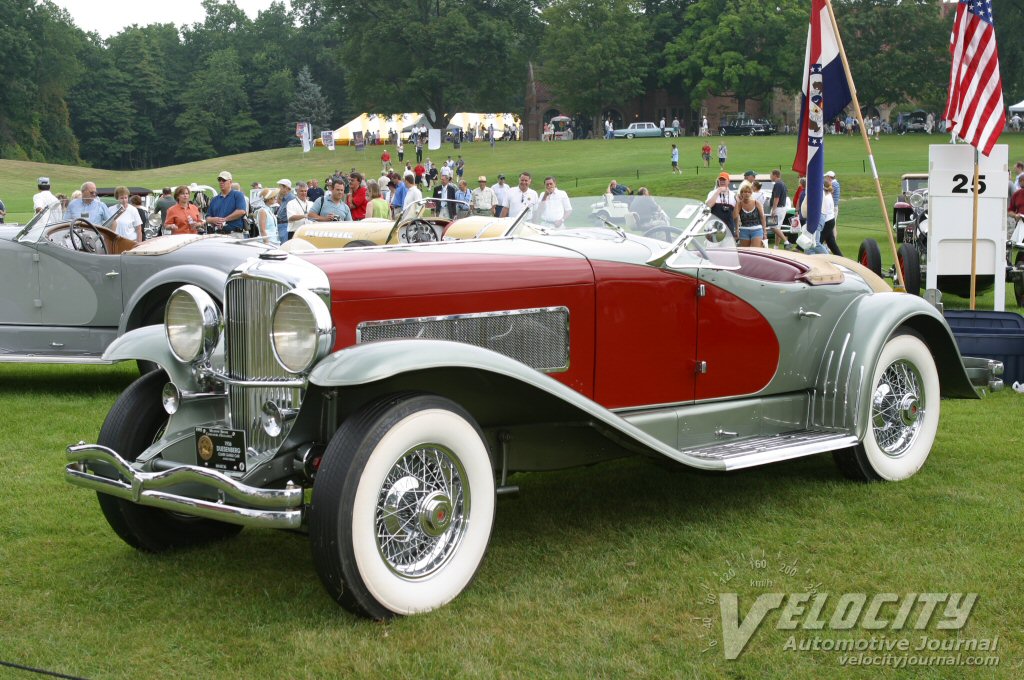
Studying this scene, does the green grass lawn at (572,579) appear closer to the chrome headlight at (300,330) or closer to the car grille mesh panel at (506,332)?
the car grille mesh panel at (506,332)

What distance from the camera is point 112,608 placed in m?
4.49

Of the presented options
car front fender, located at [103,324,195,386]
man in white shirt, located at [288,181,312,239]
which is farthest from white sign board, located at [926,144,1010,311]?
car front fender, located at [103,324,195,386]

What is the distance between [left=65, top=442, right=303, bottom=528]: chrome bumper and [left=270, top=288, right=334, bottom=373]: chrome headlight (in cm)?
50

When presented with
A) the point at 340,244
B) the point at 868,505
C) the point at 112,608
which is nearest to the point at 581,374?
the point at 868,505

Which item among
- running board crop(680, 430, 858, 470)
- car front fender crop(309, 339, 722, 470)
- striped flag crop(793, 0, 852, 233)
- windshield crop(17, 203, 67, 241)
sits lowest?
running board crop(680, 430, 858, 470)

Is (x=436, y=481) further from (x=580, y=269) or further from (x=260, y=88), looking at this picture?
(x=260, y=88)

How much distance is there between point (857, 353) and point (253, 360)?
3.38 m

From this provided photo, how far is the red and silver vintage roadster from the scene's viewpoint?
421 cm

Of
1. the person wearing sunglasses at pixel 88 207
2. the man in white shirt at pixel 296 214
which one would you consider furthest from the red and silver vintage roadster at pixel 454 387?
the man in white shirt at pixel 296 214

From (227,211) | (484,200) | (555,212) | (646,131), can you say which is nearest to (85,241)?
(555,212)

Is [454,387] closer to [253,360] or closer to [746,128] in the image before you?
[253,360]

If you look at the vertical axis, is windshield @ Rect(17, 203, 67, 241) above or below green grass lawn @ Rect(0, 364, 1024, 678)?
above

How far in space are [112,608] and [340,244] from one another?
10187mm

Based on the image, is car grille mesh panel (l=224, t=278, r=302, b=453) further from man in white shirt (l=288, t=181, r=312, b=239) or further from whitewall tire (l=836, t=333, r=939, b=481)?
man in white shirt (l=288, t=181, r=312, b=239)
